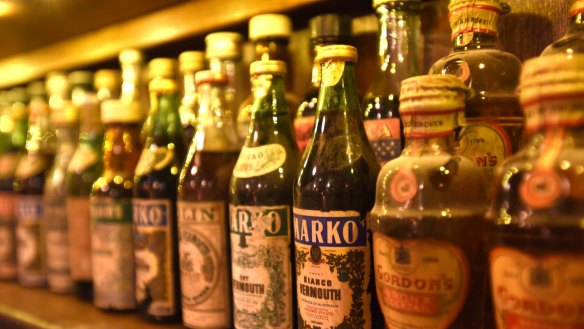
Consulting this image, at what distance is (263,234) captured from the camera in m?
0.64

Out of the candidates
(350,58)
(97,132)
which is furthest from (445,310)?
(97,132)

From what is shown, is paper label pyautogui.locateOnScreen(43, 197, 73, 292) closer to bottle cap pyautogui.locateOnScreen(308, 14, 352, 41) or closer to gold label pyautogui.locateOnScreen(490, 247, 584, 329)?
bottle cap pyautogui.locateOnScreen(308, 14, 352, 41)

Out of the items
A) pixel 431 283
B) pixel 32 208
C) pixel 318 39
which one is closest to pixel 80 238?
pixel 32 208

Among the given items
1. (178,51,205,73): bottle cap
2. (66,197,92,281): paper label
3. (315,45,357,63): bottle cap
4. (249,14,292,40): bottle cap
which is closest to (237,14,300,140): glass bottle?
(249,14,292,40): bottle cap

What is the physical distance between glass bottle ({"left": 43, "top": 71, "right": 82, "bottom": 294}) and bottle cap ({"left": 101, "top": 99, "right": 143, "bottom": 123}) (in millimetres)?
195

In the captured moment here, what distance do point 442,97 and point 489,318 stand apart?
210mm

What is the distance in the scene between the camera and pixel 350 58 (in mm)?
587

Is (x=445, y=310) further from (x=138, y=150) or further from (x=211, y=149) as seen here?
(x=138, y=150)

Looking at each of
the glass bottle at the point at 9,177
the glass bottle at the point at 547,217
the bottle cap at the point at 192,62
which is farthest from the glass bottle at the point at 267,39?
the glass bottle at the point at 9,177

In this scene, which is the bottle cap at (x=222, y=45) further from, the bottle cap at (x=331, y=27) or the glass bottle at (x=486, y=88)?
the glass bottle at (x=486, y=88)

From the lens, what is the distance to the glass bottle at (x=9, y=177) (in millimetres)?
1162

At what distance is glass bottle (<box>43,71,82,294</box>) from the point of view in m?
1.02

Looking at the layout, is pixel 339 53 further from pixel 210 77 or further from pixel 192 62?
pixel 192 62

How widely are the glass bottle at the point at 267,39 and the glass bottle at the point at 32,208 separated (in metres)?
0.51
